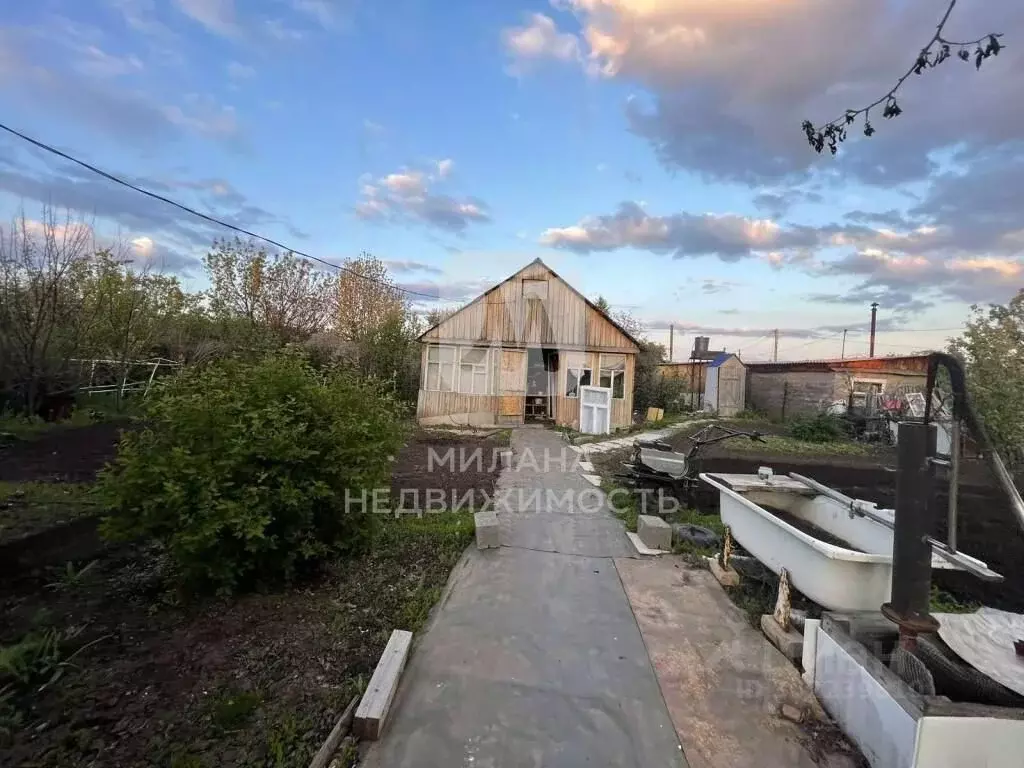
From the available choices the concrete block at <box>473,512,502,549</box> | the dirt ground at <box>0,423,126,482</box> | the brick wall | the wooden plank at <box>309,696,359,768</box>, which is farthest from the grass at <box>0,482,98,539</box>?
the brick wall

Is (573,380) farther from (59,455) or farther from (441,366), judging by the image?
(59,455)

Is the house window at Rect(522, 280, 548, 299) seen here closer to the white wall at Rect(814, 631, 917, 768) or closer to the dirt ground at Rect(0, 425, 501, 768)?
the dirt ground at Rect(0, 425, 501, 768)

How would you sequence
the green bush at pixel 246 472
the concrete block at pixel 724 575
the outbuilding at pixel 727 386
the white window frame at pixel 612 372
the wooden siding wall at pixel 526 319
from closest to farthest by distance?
the green bush at pixel 246 472
the concrete block at pixel 724 575
the wooden siding wall at pixel 526 319
the white window frame at pixel 612 372
the outbuilding at pixel 727 386

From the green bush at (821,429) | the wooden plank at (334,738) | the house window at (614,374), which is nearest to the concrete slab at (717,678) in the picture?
the wooden plank at (334,738)

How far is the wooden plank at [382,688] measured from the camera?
2340 millimetres

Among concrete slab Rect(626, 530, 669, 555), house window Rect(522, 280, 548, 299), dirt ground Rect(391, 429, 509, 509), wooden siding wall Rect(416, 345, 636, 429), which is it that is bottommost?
concrete slab Rect(626, 530, 669, 555)

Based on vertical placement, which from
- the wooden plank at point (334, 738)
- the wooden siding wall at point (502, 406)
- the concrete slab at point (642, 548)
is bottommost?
the wooden plank at point (334, 738)

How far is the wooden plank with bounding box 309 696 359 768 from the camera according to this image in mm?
2127

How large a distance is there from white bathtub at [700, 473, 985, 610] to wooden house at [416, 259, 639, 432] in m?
9.01

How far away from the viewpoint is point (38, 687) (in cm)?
265

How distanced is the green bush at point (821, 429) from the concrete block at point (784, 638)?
12688 millimetres

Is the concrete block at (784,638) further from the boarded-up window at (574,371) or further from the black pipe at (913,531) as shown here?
the boarded-up window at (574,371)

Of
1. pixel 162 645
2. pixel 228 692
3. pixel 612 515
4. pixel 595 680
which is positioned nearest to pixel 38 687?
pixel 162 645

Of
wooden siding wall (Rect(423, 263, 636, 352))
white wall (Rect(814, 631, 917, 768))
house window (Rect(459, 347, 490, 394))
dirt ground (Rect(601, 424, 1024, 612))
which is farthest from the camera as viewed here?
house window (Rect(459, 347, 490, 394))
